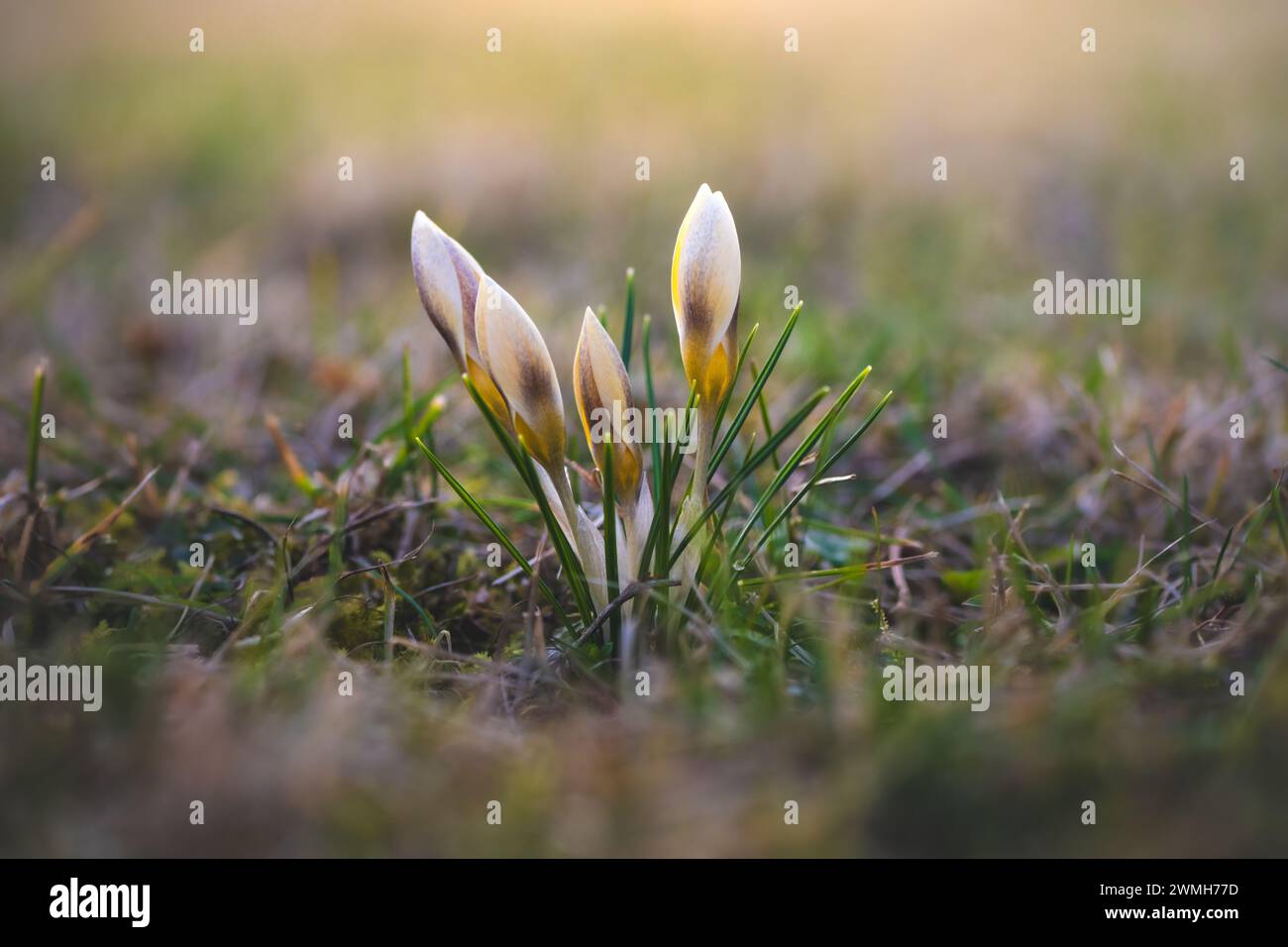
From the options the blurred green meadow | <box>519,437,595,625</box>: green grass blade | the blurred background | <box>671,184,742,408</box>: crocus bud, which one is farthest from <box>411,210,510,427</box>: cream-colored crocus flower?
the blurred background

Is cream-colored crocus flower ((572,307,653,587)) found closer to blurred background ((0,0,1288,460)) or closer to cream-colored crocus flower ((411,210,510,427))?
cream-colored crocus flower ((411,210,510,427))

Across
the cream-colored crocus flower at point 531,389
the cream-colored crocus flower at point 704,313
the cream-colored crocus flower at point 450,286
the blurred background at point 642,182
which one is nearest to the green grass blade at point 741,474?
the cream-colored crocus flower at point 704,313

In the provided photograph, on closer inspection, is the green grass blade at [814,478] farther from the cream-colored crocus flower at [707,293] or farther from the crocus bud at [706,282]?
the crocus bud at [706,282]

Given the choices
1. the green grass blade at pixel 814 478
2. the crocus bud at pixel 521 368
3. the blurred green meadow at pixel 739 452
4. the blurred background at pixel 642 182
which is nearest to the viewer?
the blurred green meadow at pixel 739 452

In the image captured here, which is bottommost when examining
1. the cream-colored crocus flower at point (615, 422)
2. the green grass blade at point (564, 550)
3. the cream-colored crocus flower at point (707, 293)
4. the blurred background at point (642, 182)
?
the green grass blade at point (564, 550)

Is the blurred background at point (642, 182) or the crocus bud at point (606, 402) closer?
the crocus bud at point (606, 402)

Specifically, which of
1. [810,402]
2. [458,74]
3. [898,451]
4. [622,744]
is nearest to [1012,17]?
[458,74]

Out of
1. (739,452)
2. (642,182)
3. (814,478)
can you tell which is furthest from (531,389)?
(642,182)
